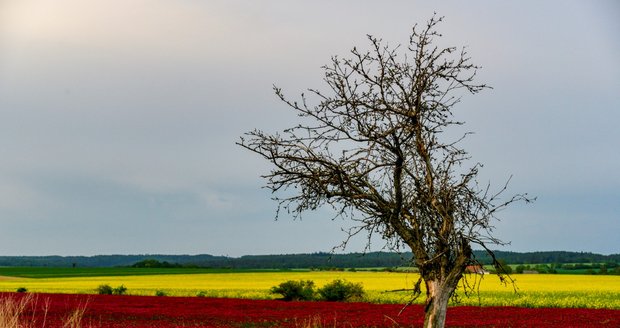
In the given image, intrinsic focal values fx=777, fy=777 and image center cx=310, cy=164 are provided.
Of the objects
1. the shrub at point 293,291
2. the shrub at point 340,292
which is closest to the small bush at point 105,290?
the shrub at point 293,291

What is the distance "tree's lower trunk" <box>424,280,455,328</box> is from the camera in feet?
38.3

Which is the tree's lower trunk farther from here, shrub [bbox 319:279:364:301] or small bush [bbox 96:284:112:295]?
small bush [bbox 96:284:112:295]

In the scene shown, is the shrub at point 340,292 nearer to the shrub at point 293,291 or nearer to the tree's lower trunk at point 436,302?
the shrub at point 293,291

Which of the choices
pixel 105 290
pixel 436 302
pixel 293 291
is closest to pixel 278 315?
pixel 293 291

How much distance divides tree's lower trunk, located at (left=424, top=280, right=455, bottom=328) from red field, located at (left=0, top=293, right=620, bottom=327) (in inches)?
449

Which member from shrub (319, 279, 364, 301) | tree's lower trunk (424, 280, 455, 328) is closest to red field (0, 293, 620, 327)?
shrub (319, 279, 364, 301)

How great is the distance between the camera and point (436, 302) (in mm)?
11695

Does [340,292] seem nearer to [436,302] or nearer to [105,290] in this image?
[105,290]

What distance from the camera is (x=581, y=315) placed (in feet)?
99.4

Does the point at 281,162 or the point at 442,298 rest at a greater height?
the point at 281,162

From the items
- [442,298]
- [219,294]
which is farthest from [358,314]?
[219,294]

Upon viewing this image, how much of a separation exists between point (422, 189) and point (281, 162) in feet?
7.01

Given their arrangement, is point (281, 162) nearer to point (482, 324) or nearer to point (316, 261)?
point (482, 324)

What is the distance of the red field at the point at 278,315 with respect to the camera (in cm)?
2517
